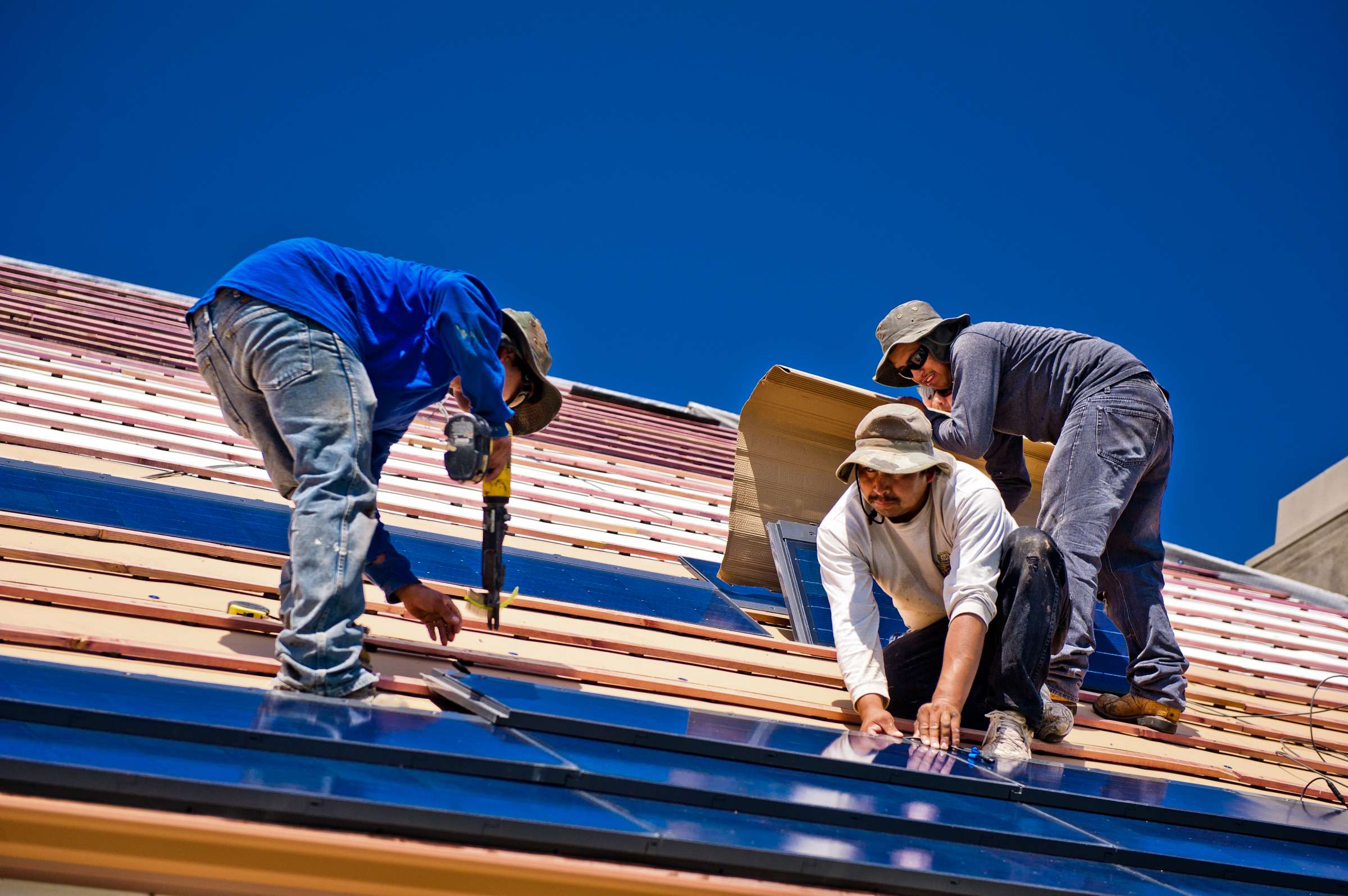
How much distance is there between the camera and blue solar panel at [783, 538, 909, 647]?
15.6 ft

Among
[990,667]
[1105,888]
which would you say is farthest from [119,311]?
[1105,888]

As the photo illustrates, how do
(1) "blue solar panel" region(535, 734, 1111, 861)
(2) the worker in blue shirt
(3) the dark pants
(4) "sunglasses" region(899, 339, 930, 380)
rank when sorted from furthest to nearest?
(4) "sunglasses" region(899, 339, 930, 380) → (3) the dark pants → (2) the worker in blue shirt → (1) "blue solar panel" region(535, 734, 1111, 861)

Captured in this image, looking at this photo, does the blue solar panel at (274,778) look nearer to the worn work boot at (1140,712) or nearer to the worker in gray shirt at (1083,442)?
the worker in gray shirt at (1083,442)

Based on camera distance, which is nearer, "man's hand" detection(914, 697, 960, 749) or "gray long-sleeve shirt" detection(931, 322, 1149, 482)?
"man's hand" detection(914, 697, 960, 749)

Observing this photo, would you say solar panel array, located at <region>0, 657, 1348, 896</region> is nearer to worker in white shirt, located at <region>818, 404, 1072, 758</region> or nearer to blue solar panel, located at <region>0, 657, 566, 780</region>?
blue solar panel, located at <region>0, 657, 566, 780</region>

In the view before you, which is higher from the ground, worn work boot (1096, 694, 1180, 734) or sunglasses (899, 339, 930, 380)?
sunglasses (899, 339, 930, 380)

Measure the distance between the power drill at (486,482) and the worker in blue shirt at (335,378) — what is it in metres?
0.07

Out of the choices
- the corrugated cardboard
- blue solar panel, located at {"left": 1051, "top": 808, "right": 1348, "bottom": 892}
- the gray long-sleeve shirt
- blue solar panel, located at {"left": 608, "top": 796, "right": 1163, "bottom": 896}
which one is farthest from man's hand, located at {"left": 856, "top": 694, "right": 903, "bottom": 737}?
the corrugated cardboard

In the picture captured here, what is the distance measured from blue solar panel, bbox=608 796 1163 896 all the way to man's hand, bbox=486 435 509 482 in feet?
3.78

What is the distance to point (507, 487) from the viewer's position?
3.49m

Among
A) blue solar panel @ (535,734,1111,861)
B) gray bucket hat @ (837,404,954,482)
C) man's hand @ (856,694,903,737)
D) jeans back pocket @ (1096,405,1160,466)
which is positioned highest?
jeans back pocket @ (1096,405,1160,466)

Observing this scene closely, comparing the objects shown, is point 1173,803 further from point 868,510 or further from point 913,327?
point 913,327

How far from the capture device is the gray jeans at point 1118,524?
171 inches

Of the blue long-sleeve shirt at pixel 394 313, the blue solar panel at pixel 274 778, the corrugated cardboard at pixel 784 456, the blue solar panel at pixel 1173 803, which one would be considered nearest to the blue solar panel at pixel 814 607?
the corrugated cardboard at pixel 784 456
